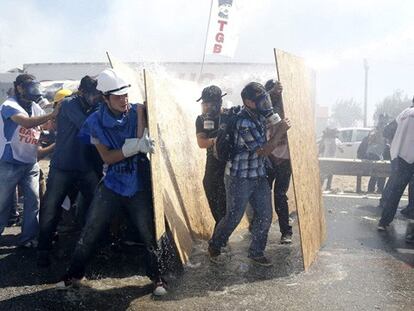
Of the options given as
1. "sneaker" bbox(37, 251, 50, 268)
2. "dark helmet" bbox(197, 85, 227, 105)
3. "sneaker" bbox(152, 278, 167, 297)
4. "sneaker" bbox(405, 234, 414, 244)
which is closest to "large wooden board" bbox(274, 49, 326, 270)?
"dark helmet" bbox(197, 85, 227, 105)

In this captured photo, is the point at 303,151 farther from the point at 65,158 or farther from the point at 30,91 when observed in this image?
the point at 30,91

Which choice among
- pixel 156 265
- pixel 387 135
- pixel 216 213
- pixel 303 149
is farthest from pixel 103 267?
pixel 387 135

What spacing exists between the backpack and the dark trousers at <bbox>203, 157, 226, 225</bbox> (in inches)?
19.6

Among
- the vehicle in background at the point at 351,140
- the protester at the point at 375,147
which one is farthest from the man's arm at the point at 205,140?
the vehicle in background at the point at 351,140

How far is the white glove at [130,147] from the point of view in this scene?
144 inches

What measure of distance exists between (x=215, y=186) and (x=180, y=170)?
556 mm

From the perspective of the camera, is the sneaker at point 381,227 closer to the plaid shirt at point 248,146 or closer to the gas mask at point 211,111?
the plaid shirt at point 248,146

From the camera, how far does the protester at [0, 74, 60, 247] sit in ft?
15.9

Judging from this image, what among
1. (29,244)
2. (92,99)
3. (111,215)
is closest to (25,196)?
(29,244)

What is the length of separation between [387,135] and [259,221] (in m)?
4.99

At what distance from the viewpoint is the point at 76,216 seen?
5.88 metres

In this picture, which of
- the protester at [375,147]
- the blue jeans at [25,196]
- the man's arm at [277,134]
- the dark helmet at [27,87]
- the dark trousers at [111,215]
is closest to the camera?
the dark trousers at [111,215]

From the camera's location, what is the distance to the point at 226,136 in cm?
444

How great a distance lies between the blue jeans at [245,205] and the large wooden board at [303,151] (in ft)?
1.08
